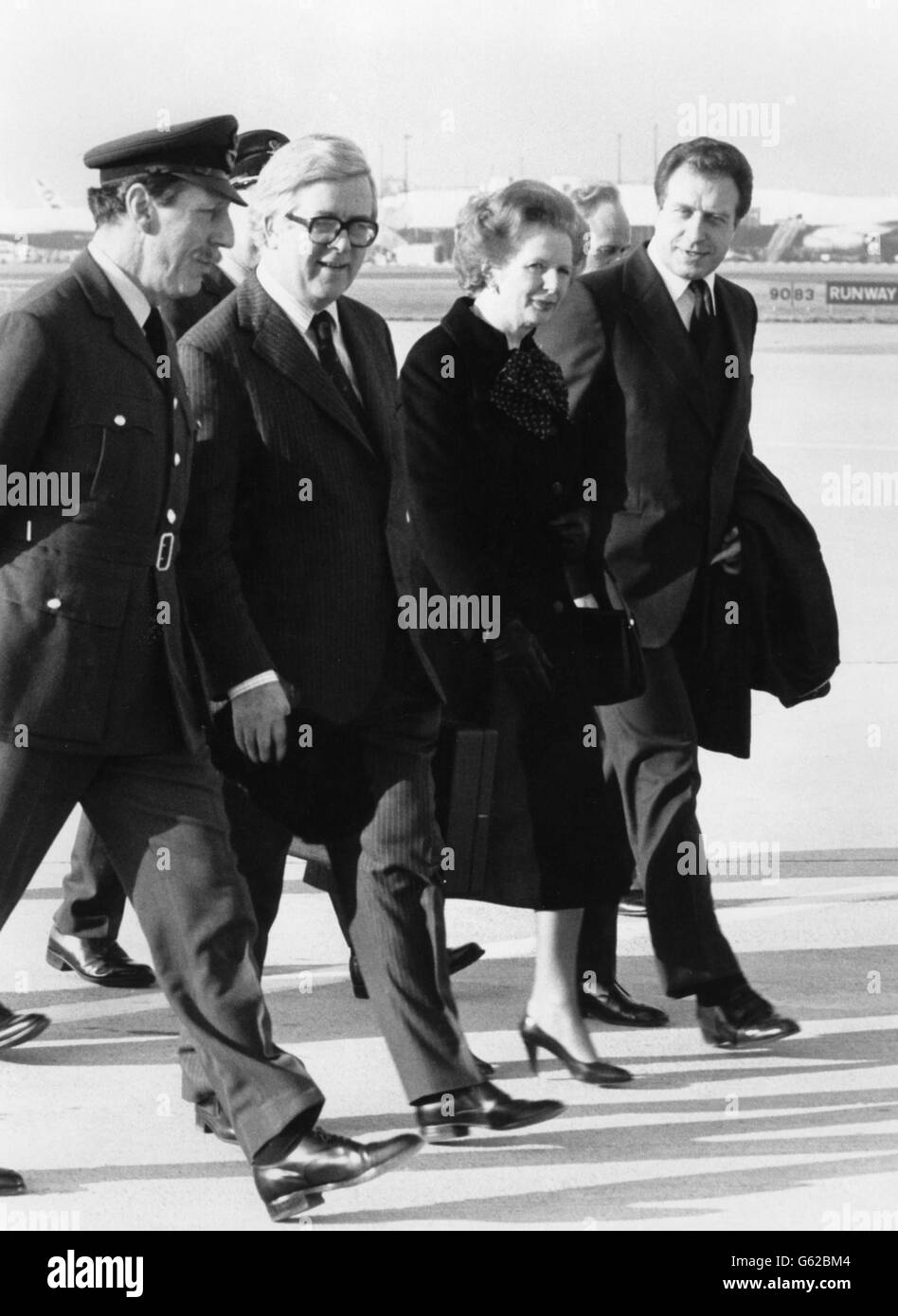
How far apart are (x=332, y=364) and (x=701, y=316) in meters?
1.10

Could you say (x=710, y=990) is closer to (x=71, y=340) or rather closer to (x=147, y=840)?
(x=147, y=840)

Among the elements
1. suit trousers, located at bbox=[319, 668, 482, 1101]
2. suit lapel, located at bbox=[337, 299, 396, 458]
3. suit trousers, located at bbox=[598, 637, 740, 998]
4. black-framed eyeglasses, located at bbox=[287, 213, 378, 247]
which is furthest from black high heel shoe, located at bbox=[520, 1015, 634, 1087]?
black-framed eyeglasses, located at bbox=[287, 213, 378, 247]

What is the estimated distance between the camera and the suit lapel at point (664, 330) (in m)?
5.08

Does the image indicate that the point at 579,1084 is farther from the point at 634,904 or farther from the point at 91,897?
the point at 634,904

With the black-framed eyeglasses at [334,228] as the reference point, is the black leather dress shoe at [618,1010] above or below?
below

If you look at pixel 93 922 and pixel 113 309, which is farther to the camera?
pixel 93 922

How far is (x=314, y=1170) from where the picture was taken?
3912mm

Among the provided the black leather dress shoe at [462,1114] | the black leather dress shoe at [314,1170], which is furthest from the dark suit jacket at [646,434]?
the black leather dress shoe at [314,1170]

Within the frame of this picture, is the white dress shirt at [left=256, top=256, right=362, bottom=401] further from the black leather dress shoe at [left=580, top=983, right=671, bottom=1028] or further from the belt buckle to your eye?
the black leather dress shoe at [left=580, top=983, right=671, bottom=1028]

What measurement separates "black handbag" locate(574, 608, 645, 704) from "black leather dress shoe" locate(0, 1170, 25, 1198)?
58.0 inches

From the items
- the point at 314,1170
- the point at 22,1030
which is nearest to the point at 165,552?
the point at 314,1170

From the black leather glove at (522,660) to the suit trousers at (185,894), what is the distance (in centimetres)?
82

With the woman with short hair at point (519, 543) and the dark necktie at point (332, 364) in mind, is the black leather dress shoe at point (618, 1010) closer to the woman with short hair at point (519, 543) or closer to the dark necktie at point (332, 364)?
the woman with short hair at point (519, 543)
